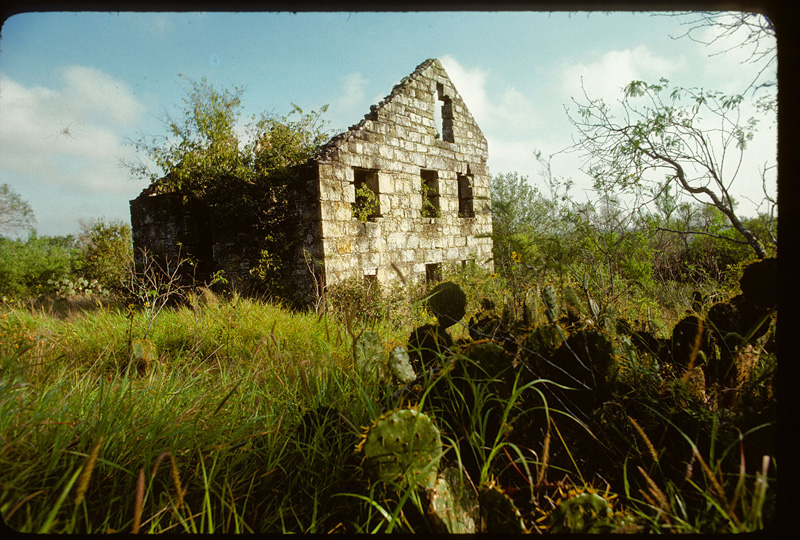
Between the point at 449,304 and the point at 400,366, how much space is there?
0.43 meters

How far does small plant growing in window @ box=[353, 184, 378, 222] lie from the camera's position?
7516 millimetres

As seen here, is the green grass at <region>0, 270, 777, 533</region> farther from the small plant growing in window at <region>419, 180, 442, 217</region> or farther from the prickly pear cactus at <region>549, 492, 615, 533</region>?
the small plant growing in window at <region>419, 180, 442, 217</region>

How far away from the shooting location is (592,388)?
1.58 m

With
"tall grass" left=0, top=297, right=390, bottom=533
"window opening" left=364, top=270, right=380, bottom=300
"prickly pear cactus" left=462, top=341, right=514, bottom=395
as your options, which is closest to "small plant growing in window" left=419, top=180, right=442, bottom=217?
"window opening" left=364, top=270, right=380, bottom=300

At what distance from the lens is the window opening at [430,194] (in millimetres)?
8953

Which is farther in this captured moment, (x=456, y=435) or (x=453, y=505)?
(x=456, y=435)

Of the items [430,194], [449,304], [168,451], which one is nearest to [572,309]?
[449,304]

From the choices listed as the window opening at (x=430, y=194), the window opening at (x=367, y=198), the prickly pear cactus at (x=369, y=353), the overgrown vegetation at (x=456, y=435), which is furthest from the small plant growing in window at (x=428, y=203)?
the prickly pear cactus at (x=369, y=353)

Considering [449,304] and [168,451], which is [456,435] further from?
[168,451]

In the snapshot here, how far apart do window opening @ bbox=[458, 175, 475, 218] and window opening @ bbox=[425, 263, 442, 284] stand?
5.60 ft

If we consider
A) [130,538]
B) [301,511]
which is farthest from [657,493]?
[130,538]

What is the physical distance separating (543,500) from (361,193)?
21.6 feet

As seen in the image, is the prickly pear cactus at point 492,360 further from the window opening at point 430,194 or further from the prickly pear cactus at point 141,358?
the window opening at point 430,194

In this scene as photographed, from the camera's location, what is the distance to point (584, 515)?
3.71 feet
